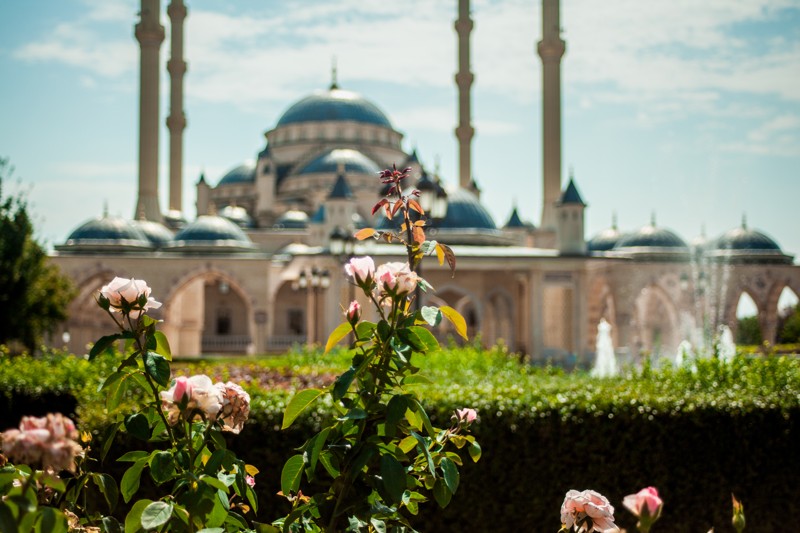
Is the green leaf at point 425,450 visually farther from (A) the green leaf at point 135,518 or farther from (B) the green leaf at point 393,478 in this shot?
(A) the green leaf at point 135,518

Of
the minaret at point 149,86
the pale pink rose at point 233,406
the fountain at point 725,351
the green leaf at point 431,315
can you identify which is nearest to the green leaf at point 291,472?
the pale pink rose at point 233,406

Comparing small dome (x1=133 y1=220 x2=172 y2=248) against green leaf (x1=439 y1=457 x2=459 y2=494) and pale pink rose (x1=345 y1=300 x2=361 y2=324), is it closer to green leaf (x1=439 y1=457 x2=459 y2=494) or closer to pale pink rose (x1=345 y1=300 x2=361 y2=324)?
pale pink rose (x1=345 y1=300 x2=361 y2=324)

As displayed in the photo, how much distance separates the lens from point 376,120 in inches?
1893

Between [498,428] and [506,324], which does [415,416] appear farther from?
[506,324]

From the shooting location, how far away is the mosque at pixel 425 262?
26.4 m

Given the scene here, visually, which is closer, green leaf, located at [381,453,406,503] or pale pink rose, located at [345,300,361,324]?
green leaf, located at [381,453,406,503]

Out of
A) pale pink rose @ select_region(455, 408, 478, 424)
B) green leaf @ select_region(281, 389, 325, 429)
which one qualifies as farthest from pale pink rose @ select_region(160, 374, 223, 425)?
pale pink rose @ select_region(455, 408, 478, 424)

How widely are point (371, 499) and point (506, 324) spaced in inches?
1109

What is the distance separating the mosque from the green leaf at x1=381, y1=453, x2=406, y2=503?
769 inches

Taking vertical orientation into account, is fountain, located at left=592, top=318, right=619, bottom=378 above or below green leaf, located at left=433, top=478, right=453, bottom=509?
below

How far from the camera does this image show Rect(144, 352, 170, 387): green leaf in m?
2.40

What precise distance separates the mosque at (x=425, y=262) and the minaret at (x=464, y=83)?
0.06 meters

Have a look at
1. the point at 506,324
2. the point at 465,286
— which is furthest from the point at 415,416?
the point at 506,324

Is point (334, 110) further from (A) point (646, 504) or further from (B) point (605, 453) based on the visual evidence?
(A) point (646, 504)
